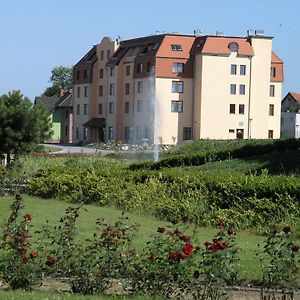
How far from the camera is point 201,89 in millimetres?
76688

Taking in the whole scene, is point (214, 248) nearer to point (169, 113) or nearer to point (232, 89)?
point (169, 113)

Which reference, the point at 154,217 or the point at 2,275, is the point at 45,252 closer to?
the point at 2,275

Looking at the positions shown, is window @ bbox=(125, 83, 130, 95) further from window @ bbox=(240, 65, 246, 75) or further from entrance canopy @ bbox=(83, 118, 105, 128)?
window @ bbox=(240, 65, 246, 75)

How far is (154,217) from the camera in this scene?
18.9m

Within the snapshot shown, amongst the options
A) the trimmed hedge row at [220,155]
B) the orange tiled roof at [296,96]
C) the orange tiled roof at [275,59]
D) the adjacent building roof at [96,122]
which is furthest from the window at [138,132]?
the orange tiled roof at [296,96]

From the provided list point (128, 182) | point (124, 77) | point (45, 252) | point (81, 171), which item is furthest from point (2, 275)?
point (124, 77)

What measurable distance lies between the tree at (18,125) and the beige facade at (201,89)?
39294 mm

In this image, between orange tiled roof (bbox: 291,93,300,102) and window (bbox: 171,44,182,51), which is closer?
window (bbox: 171,44,182,51)

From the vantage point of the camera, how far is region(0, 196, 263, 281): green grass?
37.7 ft

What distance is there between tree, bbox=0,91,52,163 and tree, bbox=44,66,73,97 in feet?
337

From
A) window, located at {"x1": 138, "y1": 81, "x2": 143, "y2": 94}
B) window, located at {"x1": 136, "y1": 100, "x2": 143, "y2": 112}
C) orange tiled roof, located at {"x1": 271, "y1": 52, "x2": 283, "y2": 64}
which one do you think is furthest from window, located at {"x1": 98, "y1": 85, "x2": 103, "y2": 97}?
orange tiled roof, located at {"x1": 271, "y1": 52, "x2": 283, "y2": 64}

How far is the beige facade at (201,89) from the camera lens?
76.6 meters

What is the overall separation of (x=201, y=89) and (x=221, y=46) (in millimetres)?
4327

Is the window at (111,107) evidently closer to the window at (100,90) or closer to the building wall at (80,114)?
the window at (100,90)
